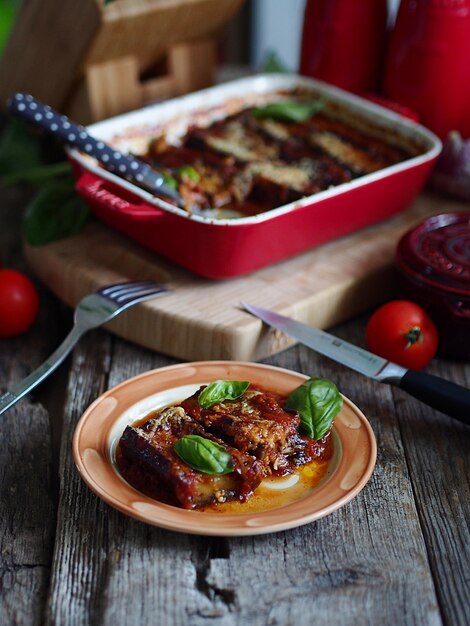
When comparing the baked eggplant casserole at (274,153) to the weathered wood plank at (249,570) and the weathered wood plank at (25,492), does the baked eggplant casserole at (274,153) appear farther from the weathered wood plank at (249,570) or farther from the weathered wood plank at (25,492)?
the weathered wood plank at (249,570)

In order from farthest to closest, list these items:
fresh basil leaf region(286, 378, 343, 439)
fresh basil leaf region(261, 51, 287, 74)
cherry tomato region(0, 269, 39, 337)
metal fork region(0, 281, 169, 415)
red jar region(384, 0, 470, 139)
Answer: fresh basil leaf region(261, 51, 287, 74) < red jar region(384, 0, 470, 139) < cherry tomato region(0, 269, 39, 337) < metal fork region(0, 281, 169, 415) < fresh basil leaf region(286, 378, 343, 439)

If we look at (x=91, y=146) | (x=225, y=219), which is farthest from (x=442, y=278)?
(x=91, y=146)

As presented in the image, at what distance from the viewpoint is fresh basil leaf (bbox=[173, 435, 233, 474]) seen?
1.63 meters

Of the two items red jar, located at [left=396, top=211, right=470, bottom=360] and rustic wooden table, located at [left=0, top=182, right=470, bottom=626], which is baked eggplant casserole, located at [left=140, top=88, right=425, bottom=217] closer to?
red jar, located at [left=396, top=211, right=470, bottom=360]

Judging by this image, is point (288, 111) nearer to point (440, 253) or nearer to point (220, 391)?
point (440, 253)

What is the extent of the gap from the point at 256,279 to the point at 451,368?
0.60m

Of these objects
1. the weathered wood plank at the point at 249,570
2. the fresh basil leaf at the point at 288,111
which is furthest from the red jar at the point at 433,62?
the weathered wood plank at the point at 249,570

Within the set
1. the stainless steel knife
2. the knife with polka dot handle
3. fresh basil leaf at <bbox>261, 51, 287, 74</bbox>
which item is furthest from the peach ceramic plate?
fresh basil leaf at <bbox>261, 51, 287, 74</bbox>

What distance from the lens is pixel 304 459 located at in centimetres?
180

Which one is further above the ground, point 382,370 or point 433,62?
point 433,62

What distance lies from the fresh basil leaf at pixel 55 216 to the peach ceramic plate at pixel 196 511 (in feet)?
2.68

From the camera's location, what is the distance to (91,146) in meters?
2.44

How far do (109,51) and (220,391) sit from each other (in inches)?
62.7

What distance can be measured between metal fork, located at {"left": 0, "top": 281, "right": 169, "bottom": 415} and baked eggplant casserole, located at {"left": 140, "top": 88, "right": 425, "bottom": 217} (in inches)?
12.2
